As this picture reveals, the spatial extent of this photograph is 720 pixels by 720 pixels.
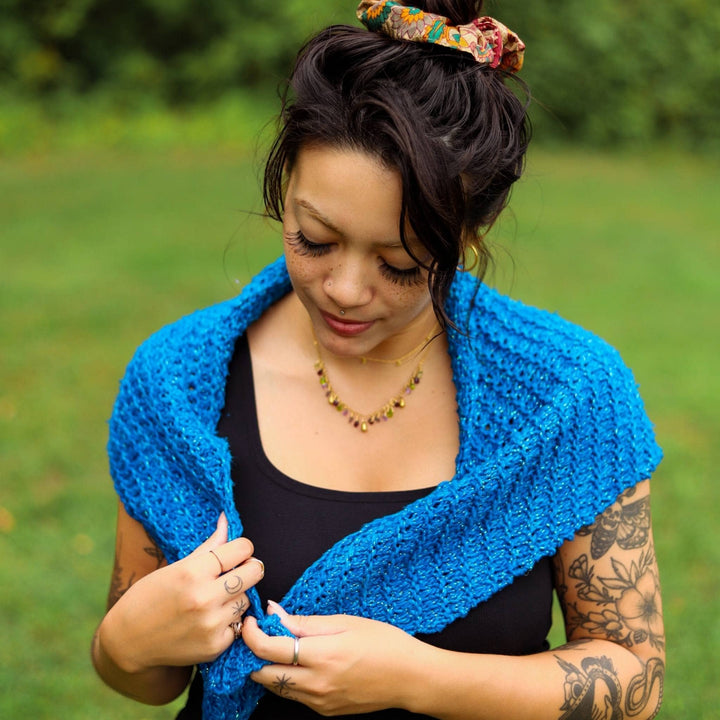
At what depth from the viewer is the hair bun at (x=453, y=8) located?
1.63m

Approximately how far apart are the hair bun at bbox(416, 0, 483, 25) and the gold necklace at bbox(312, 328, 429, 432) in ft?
2.13

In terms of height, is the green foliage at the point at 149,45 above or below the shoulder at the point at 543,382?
above

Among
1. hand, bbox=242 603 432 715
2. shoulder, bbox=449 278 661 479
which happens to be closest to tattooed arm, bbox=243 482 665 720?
hand, bbox=242 603 432 715

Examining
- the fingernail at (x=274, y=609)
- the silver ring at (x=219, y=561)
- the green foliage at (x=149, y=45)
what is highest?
the green foliage at (x=149, y=45)

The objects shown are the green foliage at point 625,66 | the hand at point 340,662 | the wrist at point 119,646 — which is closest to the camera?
the hand at point 340,662

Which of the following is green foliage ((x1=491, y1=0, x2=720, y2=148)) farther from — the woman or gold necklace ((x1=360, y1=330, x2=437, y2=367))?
the woman

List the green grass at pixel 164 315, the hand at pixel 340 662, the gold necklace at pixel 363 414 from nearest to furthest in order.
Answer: the hand at pixel 340 662 < the gold necklace at pixel 363 414 < the green grass at pixel 164 315

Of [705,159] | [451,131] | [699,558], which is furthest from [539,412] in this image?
[705,159]

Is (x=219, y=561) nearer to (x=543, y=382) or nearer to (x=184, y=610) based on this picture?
(x=184, y=610)

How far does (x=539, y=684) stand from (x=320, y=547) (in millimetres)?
444

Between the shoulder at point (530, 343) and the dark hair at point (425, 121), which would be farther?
the shoulder at point (530, 343)

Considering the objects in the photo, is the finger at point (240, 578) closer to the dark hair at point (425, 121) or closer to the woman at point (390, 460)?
the woman at point (390, 460)

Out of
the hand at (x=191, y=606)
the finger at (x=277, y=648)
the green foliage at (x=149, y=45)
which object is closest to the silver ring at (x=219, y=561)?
the hand at (x=191, y=606)

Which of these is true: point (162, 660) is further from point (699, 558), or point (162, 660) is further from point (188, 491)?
point (699, 558)
